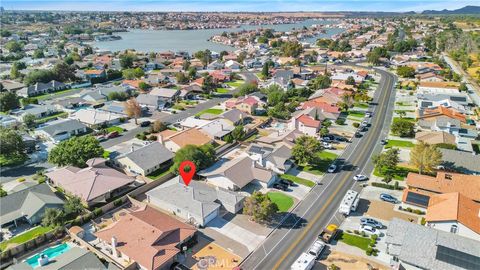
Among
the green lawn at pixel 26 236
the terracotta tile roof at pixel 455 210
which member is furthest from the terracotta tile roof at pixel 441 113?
the green lawn at pixel 26 236

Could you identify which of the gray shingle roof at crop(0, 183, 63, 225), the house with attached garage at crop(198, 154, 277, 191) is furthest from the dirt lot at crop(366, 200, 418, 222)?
the gray shingle roof at crop(0, 183, 63, 225)

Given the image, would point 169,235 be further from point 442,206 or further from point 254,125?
point 254,125

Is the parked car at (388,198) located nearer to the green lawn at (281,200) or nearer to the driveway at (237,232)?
the green lawn at (281,200)

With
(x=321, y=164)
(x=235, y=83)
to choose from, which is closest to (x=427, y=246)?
(x=321, y=164)

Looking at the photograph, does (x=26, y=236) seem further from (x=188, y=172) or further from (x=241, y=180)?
(x=241, y=180)

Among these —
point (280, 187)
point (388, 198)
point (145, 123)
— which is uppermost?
point (145, 123)
